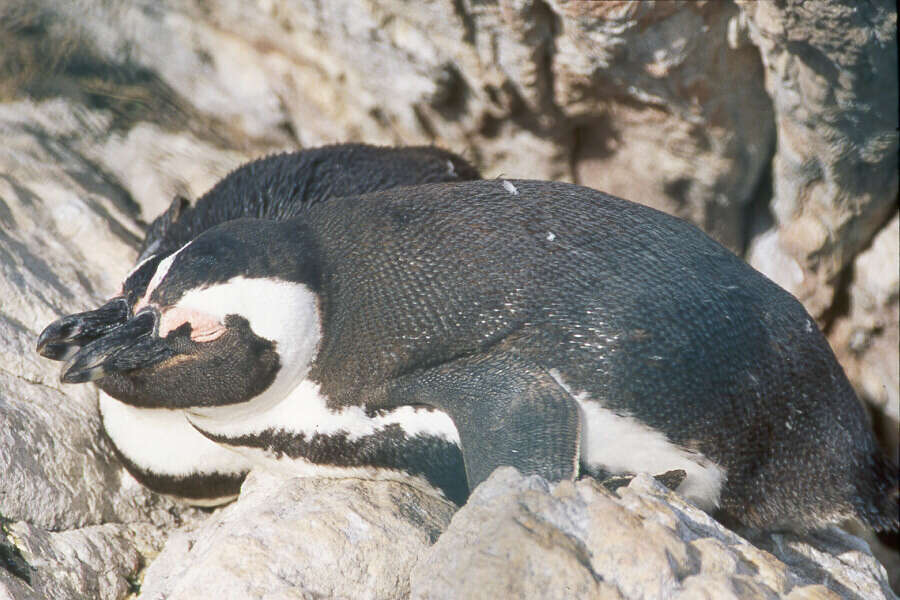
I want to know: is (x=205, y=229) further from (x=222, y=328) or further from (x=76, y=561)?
(x=76, y=561)

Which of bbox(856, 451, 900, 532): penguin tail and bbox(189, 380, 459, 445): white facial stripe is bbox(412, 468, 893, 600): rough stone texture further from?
bbox(856, 451, 900, 532): penguin tail

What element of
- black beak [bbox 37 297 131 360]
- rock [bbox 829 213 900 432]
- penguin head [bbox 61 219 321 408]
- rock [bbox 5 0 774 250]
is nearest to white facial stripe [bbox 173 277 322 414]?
penguin head [bbox 61 219 321 408]

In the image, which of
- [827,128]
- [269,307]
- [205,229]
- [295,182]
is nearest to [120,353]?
[269,307]

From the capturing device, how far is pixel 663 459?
60.1 inches

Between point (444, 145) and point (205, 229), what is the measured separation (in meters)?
0.96

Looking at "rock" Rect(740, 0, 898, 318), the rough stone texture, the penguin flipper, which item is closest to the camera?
the rough stone texture

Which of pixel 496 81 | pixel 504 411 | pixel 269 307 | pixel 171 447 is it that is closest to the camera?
pixel 504 411

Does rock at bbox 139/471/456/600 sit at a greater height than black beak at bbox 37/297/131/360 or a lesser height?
lesser

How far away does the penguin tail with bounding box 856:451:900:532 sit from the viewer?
1.75m

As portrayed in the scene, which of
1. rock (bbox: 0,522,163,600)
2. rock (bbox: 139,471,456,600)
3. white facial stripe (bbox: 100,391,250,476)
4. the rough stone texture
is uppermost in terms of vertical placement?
the rough stone texture

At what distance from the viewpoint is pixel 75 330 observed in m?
1.76

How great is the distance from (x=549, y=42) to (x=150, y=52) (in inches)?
53.2

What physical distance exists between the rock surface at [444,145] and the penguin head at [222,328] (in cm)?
23

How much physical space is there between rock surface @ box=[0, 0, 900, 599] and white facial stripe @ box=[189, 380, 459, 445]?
0.39ft
